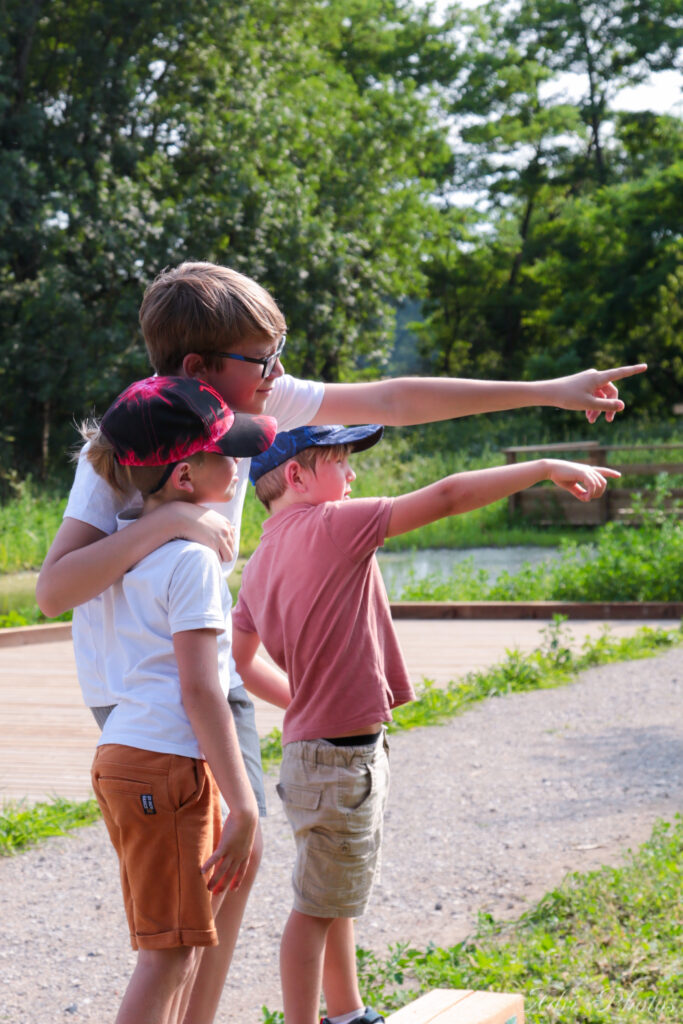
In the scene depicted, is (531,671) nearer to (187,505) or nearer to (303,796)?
(303,796)

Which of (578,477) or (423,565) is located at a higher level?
(578,477)

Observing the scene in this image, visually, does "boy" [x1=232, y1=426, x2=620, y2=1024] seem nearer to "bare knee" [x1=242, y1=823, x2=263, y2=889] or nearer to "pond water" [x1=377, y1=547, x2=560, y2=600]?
"bare knee" [x1=242, y1=823, x2=263, y2=889]

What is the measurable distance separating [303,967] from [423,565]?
12.0 meters

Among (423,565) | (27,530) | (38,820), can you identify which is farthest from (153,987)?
(27,530)

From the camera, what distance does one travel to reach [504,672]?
728 cm

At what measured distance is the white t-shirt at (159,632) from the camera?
1983mm

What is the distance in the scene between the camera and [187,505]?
2086 millimetres

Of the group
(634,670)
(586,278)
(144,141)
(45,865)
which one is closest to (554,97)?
(586,278)

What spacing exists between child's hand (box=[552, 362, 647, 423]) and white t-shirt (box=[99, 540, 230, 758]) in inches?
38.7

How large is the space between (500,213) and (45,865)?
134ft

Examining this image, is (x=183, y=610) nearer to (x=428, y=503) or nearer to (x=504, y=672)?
(x=428, y=503)

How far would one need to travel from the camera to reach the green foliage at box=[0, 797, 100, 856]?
14.4ft

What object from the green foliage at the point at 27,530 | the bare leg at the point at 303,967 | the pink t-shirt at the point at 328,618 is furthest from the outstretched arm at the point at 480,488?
the green foliage at the point at 27,530

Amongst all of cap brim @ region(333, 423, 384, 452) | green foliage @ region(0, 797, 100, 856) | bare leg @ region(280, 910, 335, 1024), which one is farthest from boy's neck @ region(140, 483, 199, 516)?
green foliage @ region(0, 797, 100, 856)
